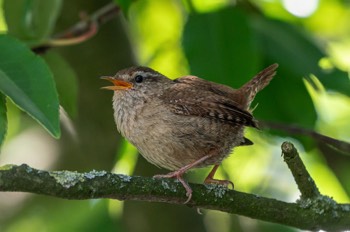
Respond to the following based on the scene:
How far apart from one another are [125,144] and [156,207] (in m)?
0.70

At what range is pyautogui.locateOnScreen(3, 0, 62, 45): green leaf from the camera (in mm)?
3582

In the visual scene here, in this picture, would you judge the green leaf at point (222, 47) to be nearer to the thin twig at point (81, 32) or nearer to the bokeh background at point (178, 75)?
the bokeh background at point (178, 75)

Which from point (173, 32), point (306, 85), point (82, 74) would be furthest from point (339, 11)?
point (82, 74)

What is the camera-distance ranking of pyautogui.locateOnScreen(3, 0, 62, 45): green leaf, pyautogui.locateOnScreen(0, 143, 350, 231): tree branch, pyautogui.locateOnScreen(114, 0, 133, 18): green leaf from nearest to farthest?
pyautogui.locateOnScreen(0, 143, 350, 231): tree branch → pyautogui.locateOnScreen(114, 0, 133, 18): green leaf → pyautogui.locateOnScreen(3, 0, 62, 45): green leaf

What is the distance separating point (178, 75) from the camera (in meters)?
4.70

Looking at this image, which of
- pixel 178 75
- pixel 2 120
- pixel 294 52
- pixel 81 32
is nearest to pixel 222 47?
pixel 294 52

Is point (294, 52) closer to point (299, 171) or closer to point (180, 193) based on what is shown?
point (299, 171)

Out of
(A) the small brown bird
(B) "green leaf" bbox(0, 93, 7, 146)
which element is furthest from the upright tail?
(B) "green leaf" bbox(0, 93, 7, 146)

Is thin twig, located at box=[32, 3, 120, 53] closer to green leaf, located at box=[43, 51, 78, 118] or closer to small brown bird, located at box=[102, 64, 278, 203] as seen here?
green leaf, located at box=[43, 51, 78, 118]

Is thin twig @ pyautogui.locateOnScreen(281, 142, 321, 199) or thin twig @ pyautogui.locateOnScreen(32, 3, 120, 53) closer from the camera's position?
thin twig @ pyautogui.locateOnScreen(281, 142, 321, 199)

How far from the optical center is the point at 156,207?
4441mm

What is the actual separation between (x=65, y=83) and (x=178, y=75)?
4.25ft

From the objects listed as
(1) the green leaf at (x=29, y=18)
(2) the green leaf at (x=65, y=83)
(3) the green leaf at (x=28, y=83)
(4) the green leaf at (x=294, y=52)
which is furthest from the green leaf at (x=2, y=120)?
(4) the green leaf at (x=294, y=52)

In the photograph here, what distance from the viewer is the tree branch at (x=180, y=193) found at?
7.88 ft
